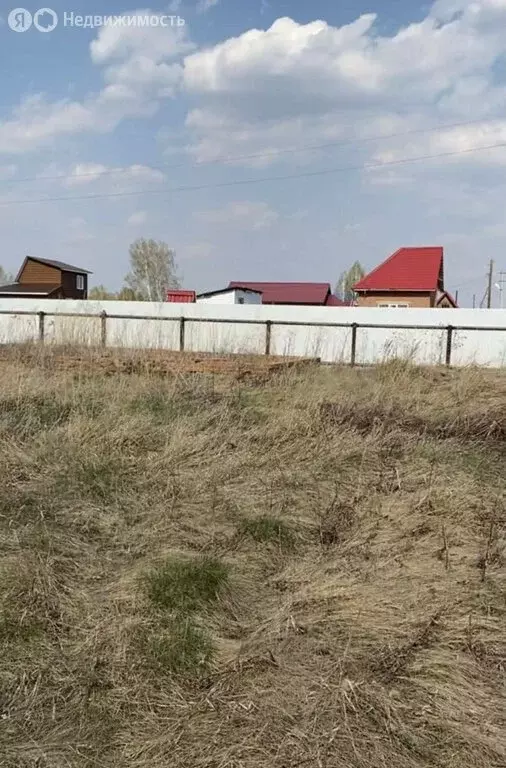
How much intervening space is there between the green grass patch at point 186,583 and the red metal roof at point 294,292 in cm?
4633

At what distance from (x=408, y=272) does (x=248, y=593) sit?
105 feet

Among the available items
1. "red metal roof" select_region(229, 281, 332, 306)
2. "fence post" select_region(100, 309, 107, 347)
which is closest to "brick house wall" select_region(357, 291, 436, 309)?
"red metal roof" select_region(229, 281, 332, 306)

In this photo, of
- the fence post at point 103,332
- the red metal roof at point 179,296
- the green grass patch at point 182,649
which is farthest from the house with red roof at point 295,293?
the green grass patch at point 182,649

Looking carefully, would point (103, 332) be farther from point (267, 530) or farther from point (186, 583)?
point (186, 583)

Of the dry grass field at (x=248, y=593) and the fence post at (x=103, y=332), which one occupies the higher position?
the fence post at (x=103, y=332)

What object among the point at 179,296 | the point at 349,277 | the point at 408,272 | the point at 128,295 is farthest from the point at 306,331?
the point at 349,277

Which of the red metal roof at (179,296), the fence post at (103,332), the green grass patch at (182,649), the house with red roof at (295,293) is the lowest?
the green grass patch at (182,649)

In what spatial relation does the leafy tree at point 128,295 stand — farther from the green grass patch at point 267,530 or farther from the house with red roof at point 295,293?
the green grass patch at point 267,530

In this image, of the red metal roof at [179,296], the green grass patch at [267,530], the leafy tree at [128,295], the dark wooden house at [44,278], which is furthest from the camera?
the leafy tree at [128,295]

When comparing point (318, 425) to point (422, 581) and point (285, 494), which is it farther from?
point (422, 581)

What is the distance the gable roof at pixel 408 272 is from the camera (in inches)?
1240

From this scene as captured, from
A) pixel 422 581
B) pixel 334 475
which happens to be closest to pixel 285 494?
pixel 334 475

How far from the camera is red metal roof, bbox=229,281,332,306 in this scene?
49.3 m

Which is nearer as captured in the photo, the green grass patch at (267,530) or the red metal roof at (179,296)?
the green grass patch at (267,530)
